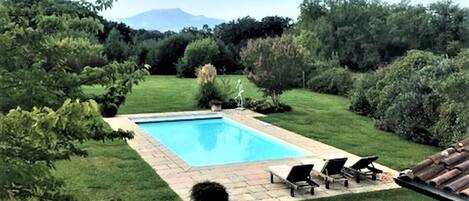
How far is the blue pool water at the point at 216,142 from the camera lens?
1517 cm

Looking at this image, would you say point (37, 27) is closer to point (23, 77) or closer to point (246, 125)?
point (23, 77)

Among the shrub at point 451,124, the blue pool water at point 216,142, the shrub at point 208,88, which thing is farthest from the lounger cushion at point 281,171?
the shrub at point 208,88

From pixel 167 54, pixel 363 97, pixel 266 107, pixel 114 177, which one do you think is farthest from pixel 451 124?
pixel 167 54

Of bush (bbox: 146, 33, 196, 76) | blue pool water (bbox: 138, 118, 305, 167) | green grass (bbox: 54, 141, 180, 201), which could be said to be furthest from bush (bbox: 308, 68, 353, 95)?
green grass (bbox: 54, 141, 180, 201)

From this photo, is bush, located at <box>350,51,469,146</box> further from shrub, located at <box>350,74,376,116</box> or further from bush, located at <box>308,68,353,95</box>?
bush, located at <box>308,68,353,95</box>

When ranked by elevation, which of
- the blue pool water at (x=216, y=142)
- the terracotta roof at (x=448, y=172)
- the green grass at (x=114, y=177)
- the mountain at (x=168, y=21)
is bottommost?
the blue pool water at (x=216, y=142)

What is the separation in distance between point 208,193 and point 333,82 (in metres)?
21.3

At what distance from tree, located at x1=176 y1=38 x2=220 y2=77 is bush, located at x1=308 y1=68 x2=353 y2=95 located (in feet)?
31.3

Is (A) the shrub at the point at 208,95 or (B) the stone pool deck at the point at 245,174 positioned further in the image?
(A) the shrub at the point at 208,95

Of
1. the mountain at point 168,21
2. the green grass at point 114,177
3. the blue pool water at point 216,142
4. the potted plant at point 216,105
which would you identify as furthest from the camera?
the mountain at point 168,21

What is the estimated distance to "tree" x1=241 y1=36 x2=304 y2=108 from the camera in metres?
21.6

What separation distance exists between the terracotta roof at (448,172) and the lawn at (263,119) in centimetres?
302

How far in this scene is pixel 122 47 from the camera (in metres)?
40.5

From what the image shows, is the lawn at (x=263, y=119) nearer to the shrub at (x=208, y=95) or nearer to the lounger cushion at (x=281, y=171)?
the shrub at (x=208, y=95)
